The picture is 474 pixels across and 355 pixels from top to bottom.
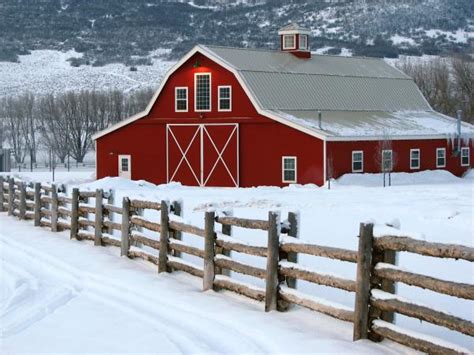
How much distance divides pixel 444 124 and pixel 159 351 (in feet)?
129

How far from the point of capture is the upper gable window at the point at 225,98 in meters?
40.8

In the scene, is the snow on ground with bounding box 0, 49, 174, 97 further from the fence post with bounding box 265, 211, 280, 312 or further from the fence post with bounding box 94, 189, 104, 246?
the fence post with bounding box 265, 211, 280, 312

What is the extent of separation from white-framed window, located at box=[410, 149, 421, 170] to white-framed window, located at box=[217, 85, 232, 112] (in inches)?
357

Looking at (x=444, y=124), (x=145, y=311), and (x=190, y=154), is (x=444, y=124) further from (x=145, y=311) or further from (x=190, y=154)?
(x=145, y=311)

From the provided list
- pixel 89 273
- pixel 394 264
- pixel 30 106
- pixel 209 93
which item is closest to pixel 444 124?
pixel 209 93

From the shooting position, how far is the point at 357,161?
40.0 meters

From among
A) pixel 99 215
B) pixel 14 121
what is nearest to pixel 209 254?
pixel 99 215

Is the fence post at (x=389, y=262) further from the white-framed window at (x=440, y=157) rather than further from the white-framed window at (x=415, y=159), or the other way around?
the white-framed window at (x=440, y=157)

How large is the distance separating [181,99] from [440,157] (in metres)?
13.0

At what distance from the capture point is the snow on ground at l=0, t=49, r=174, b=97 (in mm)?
142375

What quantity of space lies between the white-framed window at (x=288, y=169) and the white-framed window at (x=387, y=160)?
165 inches

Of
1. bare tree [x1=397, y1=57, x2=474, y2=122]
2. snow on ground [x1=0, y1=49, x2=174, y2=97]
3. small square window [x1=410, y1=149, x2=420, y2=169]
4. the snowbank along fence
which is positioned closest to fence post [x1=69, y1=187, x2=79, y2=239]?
the snowbank along fence

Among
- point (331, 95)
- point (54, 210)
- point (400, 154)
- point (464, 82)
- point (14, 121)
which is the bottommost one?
point (14, 121)

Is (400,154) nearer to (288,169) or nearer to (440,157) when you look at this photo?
(440,157)
